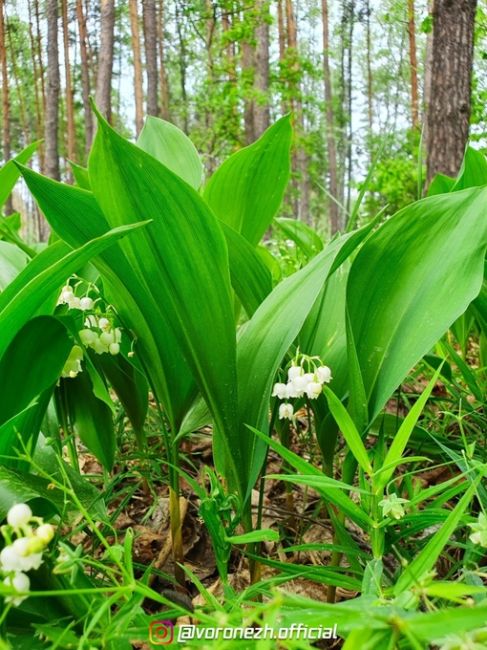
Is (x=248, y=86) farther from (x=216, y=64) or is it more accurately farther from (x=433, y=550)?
(x=433, y=550)

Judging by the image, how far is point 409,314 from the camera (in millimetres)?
762

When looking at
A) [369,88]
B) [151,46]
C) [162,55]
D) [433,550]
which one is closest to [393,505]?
[433,550]

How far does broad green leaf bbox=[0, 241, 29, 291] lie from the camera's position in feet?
3.28

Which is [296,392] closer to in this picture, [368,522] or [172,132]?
[368,522]

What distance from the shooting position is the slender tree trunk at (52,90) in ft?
25.0

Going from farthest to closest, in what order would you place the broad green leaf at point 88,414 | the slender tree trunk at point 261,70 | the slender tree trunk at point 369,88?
the slender tree trunk at point 369,88 → the slender tree trunk at point 261,70 → the broad green leaf at point 88,414

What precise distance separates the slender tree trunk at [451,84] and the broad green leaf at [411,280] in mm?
2543

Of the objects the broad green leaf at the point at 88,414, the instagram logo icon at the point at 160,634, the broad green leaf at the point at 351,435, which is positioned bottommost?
the instagram logo icon at the point at 160,634

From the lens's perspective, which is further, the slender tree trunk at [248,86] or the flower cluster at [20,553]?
the slender tree trunk at [248,86]

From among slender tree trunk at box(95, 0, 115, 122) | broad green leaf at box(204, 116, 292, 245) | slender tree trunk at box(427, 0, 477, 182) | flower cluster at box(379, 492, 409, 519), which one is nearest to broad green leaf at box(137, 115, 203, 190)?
broad green leaf at box(204, 116, 292, 245)

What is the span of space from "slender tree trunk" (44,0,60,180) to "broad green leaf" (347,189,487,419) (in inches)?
305

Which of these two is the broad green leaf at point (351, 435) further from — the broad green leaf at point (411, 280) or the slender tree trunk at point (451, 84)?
the slender tree trunk at point (451, 84)

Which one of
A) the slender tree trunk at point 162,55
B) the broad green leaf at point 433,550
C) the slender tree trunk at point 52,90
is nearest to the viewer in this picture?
the broad green leaf at point 433,550

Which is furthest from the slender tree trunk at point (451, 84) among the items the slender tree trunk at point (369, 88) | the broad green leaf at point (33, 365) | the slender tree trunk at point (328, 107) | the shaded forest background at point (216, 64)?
the slender tree trunk at point (369, 88)
